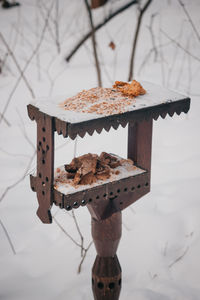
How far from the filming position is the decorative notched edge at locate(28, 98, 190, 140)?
181 centimetres

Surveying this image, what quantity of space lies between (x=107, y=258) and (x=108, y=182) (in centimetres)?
42

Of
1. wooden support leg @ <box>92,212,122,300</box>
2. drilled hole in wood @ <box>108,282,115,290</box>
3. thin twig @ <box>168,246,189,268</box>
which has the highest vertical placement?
wooden support leg @ <box>92,212,122,300</box>

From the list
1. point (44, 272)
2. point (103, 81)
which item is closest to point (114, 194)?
point (44, 272)

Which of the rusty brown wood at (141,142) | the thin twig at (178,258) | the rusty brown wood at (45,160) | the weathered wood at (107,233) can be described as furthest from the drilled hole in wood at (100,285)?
the thin twig at (178,258)

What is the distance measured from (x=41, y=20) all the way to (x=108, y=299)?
3849mm

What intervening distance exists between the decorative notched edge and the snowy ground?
116 cm

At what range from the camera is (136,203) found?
3.28 metres

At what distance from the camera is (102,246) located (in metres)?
2.21

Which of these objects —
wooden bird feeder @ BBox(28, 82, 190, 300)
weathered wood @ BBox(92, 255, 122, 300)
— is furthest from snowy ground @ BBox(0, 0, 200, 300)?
wooden bird feeder @ BBox(28, 82, 190, 300)

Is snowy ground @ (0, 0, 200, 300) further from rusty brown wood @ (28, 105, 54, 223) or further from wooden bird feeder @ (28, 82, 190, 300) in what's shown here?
rusty brown wood @ (28, 105, 54, 223)

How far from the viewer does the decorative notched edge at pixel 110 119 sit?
1.81 metres

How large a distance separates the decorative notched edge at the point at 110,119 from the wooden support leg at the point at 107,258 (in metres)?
0.47

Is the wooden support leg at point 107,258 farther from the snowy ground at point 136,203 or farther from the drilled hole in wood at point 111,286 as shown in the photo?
the snowy ground at point 136,203

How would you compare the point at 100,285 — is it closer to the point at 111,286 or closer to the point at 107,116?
the point at 111,286
